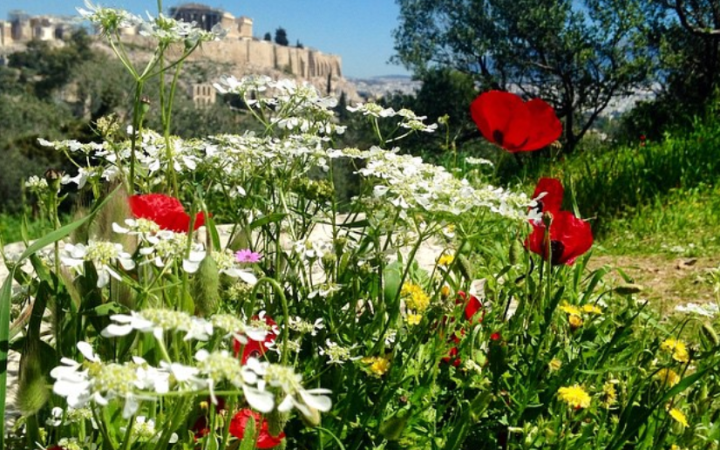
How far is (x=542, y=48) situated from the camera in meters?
10.7

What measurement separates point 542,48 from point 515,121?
9.95 metres

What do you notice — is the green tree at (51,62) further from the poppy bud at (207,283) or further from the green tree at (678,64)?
the poppy bud at (207,283)

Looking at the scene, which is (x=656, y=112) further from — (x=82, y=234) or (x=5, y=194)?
(x=5, y=194)

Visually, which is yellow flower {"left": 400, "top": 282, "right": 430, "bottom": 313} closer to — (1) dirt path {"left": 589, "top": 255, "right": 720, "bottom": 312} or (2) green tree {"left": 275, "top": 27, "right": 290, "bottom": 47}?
(1) dirt path {"left": 589, "top": 255, "right": 720, "bottom": 312}

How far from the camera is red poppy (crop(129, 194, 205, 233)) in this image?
0.92 m

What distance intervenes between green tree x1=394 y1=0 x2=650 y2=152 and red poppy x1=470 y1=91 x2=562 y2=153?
8716mm

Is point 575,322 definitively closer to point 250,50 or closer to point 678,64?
point 678,64

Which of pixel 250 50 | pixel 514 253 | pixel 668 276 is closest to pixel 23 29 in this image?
pixel 250 50

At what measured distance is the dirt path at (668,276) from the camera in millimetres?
2545

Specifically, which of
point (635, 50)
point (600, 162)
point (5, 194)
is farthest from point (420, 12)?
point (5, 194)

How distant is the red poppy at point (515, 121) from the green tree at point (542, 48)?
872cm

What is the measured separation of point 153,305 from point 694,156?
443cm

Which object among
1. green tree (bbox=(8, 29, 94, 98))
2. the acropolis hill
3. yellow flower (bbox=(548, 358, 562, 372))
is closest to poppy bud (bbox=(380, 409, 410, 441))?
yellow flower (bbox=(548, 358, 562, 372))

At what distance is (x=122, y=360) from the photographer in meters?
0.82
